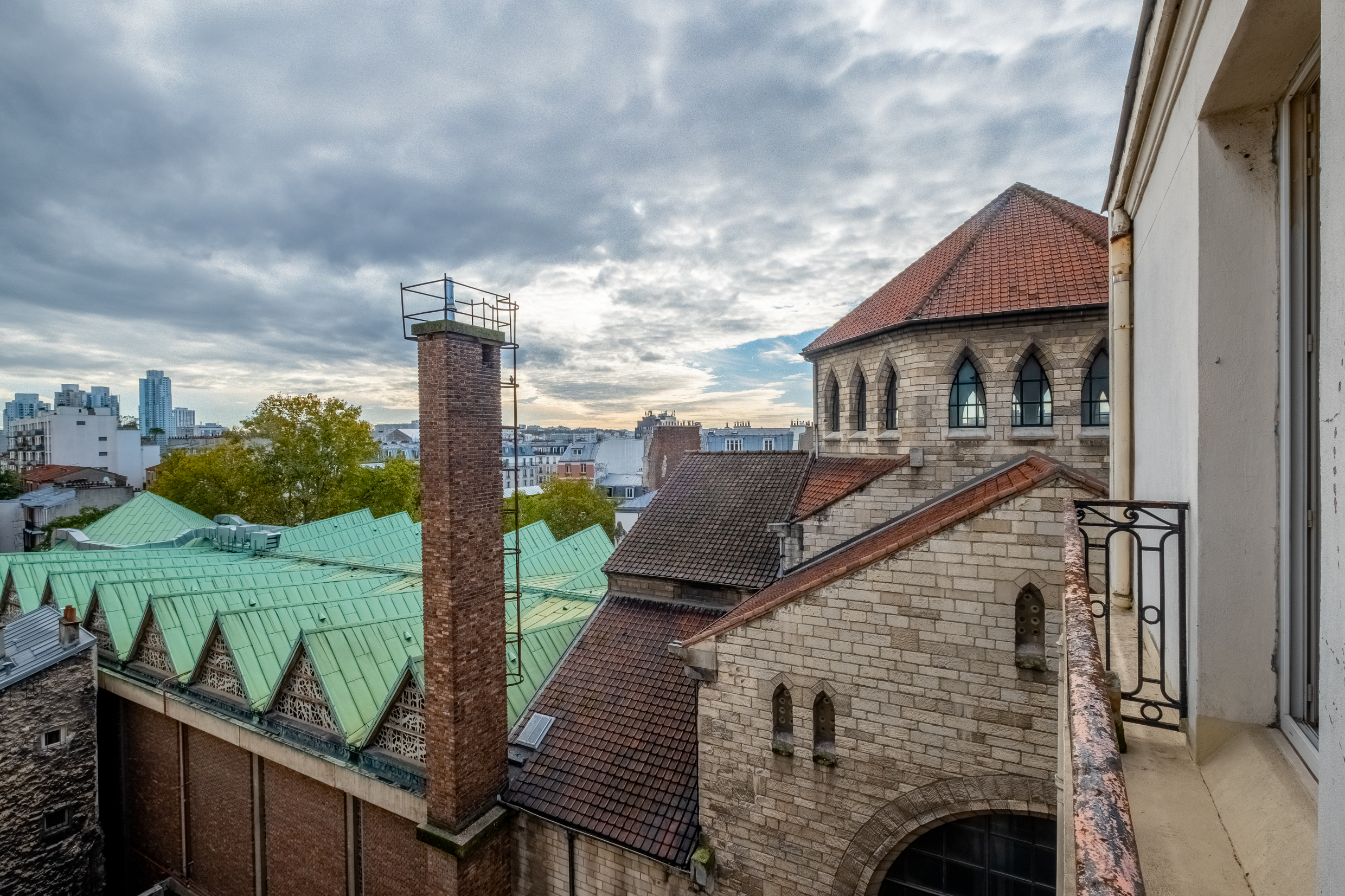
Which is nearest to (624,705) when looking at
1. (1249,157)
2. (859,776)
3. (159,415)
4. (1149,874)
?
(859,776)

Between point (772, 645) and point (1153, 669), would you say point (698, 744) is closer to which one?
point (772, 645)

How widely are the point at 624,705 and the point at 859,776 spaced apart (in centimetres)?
432

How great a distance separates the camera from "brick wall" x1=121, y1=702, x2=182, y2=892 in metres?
14.2

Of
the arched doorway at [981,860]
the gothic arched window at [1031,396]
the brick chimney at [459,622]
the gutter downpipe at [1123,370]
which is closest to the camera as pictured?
the gutter downpipe at [1123,370]

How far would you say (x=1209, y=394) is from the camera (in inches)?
99.4

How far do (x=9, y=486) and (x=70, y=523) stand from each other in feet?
73.0

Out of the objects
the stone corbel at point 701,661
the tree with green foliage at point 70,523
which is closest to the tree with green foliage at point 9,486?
the tree with green foliage at point 70,523

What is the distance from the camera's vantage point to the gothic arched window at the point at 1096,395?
1077cm

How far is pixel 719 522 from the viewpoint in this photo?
1342 centimetres

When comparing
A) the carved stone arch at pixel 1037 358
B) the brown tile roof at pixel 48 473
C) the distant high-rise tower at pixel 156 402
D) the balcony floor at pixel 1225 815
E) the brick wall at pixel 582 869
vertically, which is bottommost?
the brick wall at pixel 582 869

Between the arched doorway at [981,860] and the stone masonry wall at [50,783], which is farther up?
the arched doorway at [981,860]

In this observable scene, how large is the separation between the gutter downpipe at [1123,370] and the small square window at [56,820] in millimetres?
20412

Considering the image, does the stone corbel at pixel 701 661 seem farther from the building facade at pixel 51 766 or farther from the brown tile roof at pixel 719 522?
the building facade at pixel 51 766

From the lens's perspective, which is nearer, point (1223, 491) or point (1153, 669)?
point (1223, 491)
